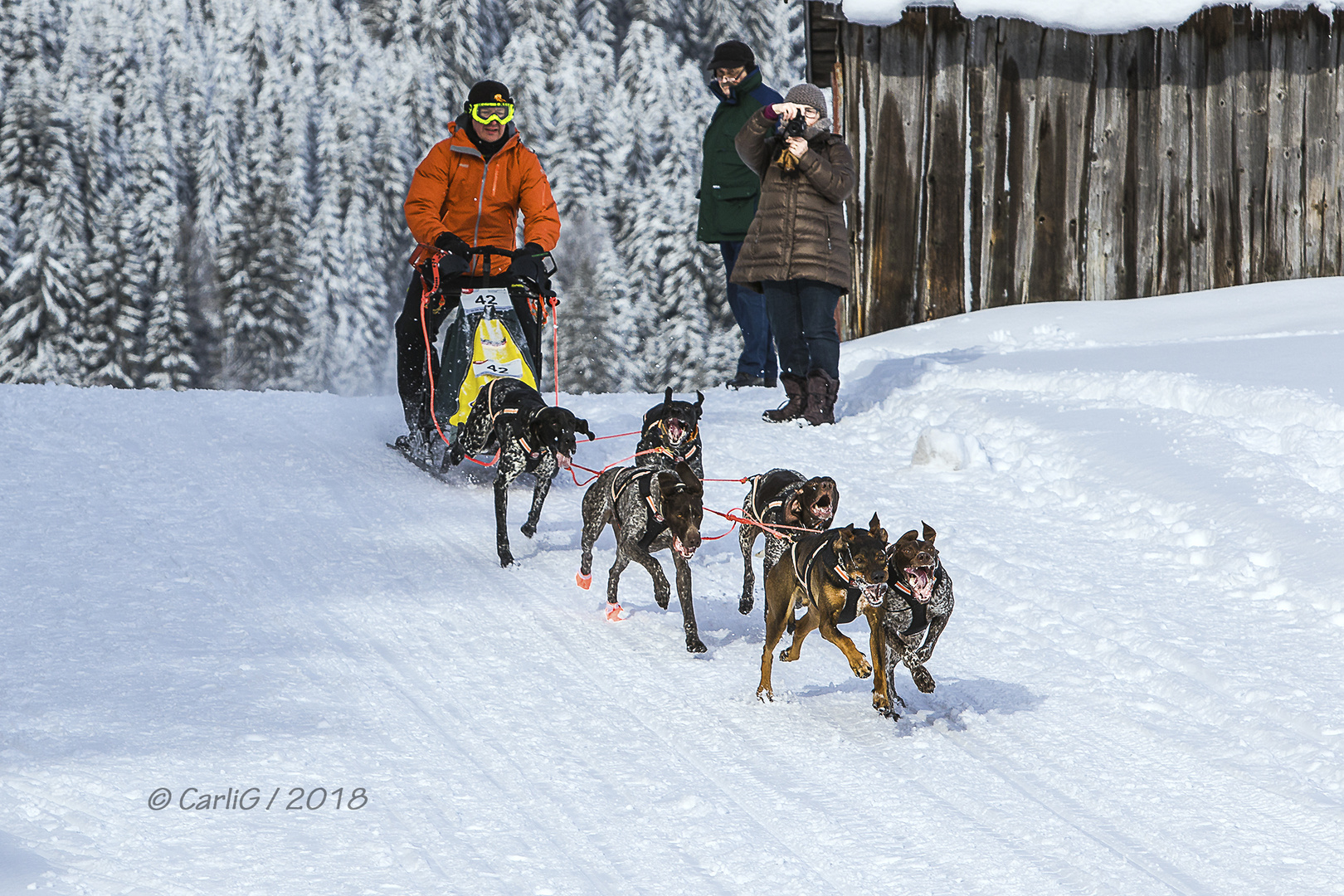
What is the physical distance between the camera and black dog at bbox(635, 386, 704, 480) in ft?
18.1

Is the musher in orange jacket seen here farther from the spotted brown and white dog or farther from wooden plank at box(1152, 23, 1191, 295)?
wooden plank at box(1152, 23, 1191, 295)

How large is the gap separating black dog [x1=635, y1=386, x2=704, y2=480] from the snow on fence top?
747 centimetres

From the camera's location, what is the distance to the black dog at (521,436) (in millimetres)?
5938

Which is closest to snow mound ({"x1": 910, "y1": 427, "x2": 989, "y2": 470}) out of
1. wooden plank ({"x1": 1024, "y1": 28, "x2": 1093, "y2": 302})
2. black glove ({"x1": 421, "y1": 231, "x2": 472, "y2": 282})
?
black glove ({"x1": 421, "y1": 231, "x2": 472, "y2": 282})

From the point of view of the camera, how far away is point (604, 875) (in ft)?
9.91

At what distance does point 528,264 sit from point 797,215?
5.88 ft

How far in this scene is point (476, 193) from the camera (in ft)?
24.9

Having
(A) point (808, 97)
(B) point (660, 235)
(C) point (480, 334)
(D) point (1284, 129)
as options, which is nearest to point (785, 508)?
(C) point (480, 334)

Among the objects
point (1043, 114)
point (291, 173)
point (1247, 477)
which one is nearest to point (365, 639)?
point (1247, 477)

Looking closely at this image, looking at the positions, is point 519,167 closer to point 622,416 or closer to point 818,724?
point 622,416

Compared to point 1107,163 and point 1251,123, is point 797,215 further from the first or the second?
point 1251,123

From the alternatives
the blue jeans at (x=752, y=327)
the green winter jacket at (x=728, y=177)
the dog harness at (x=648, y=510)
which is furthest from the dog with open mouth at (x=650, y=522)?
the green winter jacket at (x=728, y=177)

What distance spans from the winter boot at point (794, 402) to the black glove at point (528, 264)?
1.92 meters

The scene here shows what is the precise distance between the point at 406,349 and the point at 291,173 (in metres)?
40.2
